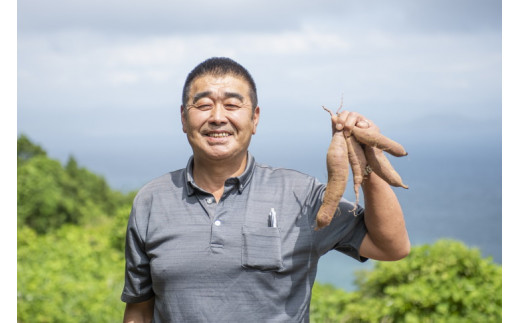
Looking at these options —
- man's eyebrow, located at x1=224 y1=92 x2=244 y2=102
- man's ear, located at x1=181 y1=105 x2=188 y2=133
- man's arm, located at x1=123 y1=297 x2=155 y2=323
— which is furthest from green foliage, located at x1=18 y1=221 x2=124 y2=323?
man's eyebrow, located at x1=224 y1=92 x2=244 y2=102

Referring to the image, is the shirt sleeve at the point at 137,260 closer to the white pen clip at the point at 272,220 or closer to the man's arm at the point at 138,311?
the man's arm at the point at 138,311

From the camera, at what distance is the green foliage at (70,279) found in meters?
5.71

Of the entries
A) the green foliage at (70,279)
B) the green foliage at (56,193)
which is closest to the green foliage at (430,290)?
the green foliage at (70,279)

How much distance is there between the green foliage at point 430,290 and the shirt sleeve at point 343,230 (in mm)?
2482

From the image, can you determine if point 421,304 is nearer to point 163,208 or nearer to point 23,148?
point 163,208

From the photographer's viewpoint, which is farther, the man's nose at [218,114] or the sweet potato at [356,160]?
the man's nose at [218,114]

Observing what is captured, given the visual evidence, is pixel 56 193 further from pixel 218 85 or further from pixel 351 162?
pixel 351 162

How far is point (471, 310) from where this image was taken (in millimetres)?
4461

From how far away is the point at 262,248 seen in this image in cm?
215

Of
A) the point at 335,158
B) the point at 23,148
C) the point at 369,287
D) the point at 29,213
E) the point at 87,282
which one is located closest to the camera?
the point at 335,158

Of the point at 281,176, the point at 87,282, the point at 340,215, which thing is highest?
the point at 281,176

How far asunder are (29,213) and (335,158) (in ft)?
30.8

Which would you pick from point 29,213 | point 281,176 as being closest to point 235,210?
point 281,176

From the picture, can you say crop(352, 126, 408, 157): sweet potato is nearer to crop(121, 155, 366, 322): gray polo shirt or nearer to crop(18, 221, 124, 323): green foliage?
crop(121, 155, 366, 322): gray polo shirt
